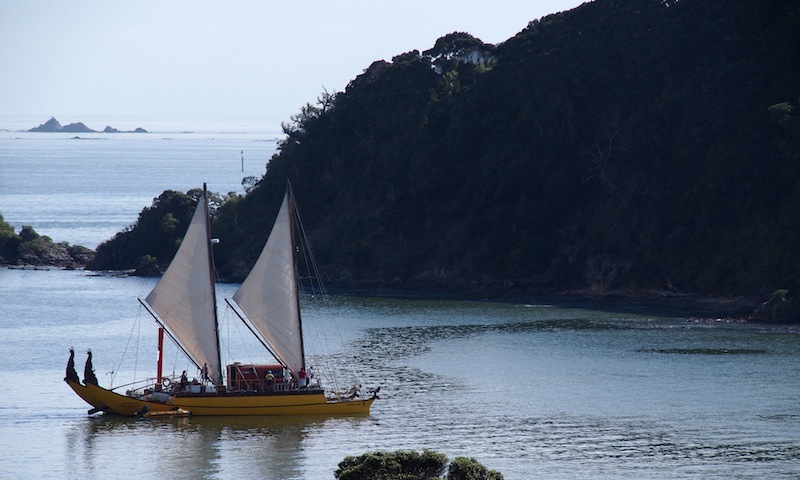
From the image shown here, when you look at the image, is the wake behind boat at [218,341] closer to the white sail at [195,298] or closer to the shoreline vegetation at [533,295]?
the white sail at [195,298]

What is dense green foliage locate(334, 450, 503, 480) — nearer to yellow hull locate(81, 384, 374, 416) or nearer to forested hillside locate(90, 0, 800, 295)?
yellow hull locate(81, 384, 374, 416)

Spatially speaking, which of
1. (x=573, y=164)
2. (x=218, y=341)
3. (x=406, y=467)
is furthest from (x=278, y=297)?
(x=573, y=164)

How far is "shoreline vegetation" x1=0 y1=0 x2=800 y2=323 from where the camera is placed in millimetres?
94062

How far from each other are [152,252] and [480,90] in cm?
3229

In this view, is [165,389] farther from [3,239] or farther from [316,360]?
[3,239]

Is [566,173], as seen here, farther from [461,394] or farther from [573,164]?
[461,394]

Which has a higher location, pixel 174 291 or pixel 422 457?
pixel 174 291

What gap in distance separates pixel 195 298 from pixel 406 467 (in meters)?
24.0

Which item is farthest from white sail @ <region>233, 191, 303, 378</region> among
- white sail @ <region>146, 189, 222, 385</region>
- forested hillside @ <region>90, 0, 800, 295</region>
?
forested hillside @ <region>90, 0, 800, 295</region>

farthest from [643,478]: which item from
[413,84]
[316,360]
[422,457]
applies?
[413,84]

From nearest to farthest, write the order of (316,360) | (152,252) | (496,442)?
(496,442)
(316,360)
(152,252)

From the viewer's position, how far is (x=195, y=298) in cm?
5825

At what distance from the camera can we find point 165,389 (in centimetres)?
5759

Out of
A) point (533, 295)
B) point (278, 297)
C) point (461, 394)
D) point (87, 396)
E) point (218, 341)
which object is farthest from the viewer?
point (533, 295)
